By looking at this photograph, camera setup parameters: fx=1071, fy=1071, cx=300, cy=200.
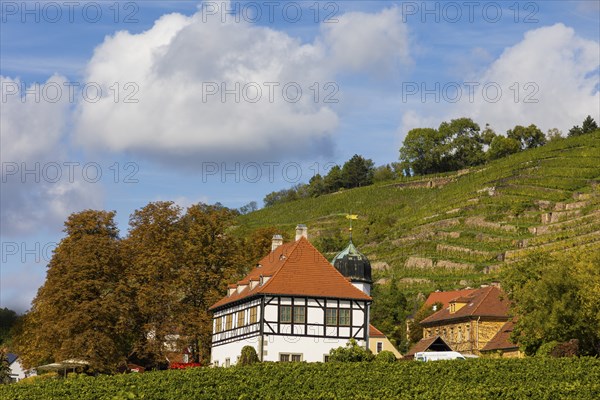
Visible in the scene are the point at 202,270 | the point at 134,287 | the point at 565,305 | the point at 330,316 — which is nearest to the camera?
the point at 565,305

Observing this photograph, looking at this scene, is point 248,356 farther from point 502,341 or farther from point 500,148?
point 500,148

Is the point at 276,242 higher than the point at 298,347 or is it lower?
higher

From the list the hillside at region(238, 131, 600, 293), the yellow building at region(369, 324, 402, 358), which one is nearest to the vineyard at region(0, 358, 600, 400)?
the yellow building at region(369, 324, 402, 358)

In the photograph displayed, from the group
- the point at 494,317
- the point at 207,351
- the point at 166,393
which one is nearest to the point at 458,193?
the point at 494,317

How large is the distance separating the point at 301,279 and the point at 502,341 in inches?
830

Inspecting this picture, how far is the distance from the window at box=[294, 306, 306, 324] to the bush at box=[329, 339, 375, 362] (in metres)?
4.10

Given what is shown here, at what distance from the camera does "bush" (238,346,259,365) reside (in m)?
59.7

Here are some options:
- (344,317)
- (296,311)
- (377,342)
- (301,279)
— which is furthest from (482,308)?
(296,311)

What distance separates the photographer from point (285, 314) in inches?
2516

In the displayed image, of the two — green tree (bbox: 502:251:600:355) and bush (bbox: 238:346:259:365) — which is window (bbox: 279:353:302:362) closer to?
bush (bbox: 238:346:259:365)

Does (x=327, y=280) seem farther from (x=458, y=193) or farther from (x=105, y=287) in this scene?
(x=458, y=193)

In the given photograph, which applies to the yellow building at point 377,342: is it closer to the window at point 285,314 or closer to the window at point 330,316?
the window at point 330,316

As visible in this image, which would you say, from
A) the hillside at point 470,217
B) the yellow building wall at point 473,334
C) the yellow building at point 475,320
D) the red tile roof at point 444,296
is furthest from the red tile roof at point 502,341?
the hillside at point 470,217

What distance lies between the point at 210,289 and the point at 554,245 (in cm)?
5298
